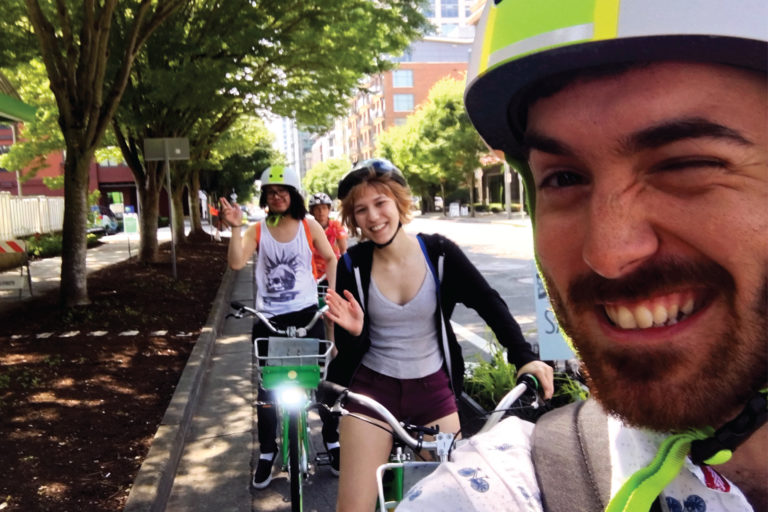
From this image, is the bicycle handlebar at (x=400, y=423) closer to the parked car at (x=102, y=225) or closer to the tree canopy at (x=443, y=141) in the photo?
the parked car at (x=102, y=225)

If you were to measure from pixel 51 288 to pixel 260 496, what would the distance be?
1055 centimetres

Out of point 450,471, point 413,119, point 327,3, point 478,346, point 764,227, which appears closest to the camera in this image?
point 764,227

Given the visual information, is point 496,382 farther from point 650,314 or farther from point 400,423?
point 650,314

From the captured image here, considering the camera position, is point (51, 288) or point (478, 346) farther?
point (51, 288)

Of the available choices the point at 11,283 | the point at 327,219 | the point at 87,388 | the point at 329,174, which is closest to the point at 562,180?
the point at 87,388

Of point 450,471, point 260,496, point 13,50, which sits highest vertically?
point 13,50

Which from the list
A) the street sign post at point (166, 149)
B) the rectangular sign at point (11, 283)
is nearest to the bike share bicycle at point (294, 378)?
the rectangular sign at point (11, 283)

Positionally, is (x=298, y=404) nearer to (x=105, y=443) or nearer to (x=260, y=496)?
(x=260, y=496)

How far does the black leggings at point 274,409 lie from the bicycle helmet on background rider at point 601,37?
130 inches

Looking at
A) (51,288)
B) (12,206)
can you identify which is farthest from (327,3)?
(12,206)

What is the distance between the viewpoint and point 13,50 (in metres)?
9.19

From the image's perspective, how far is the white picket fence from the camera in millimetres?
24578

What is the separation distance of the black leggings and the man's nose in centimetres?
342

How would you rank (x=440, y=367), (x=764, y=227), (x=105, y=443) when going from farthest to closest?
(x=105, y=443) < (x=440, y=367) < (x=764, y=227)
